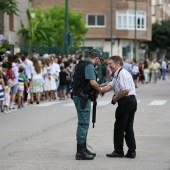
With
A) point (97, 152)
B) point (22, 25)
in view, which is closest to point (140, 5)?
point (22, 25)

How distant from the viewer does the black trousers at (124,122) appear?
40.2 ft

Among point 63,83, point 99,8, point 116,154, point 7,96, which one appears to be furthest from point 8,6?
point 99,8

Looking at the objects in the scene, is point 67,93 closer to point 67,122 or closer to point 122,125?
point 67,122

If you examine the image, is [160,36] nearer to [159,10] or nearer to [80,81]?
[159,10]

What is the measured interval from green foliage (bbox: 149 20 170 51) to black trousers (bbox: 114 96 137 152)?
81781 millimetres

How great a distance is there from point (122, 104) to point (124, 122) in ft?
0.97

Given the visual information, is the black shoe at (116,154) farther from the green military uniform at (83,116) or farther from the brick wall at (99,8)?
the brick wall at (99,8)

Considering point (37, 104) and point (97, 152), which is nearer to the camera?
point (97, 152)

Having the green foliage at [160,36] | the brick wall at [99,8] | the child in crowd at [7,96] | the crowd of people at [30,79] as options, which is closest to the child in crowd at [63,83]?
the crowd of people at [30,79]

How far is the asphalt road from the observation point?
11.4 meters

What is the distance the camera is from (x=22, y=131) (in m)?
16.9

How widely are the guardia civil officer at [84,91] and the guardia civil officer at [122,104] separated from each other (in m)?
0.34

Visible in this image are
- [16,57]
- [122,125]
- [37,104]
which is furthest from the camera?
[37,104]

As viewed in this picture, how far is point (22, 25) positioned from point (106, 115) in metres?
25.3
